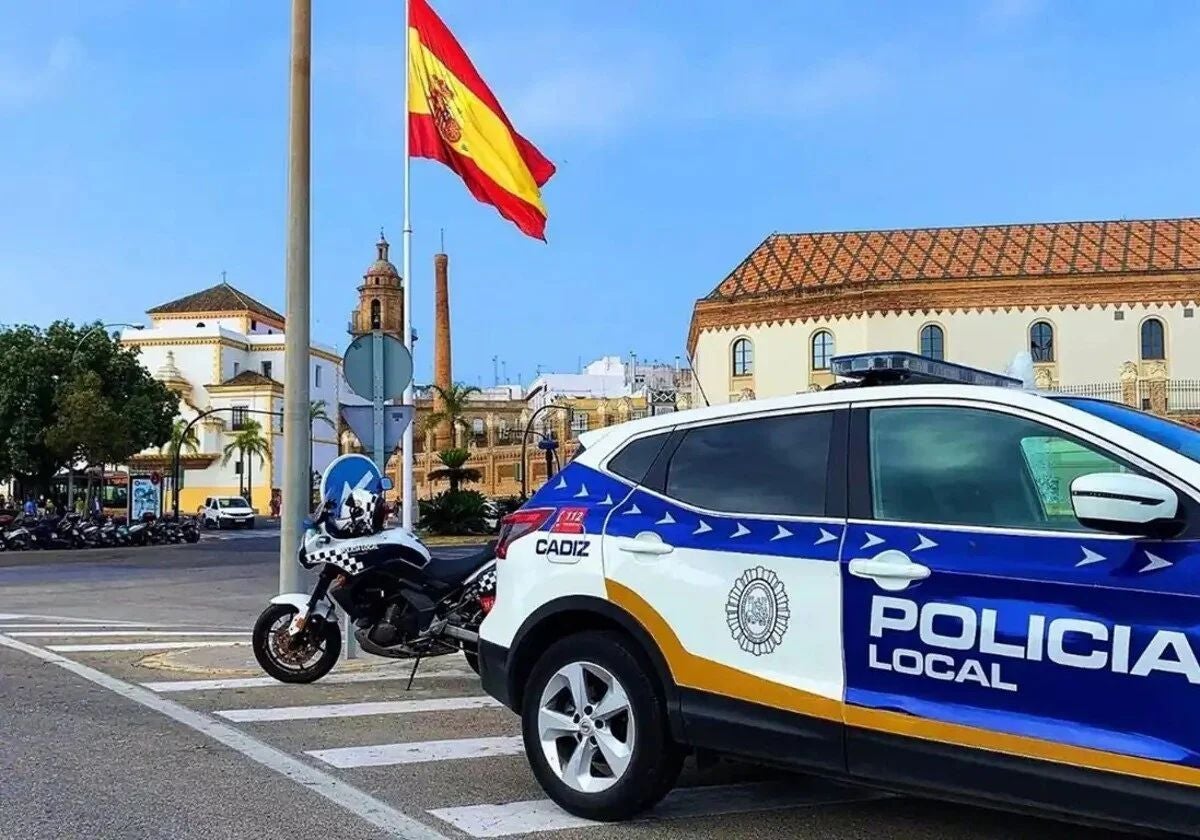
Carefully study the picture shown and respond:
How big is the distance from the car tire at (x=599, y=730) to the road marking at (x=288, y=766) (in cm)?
62

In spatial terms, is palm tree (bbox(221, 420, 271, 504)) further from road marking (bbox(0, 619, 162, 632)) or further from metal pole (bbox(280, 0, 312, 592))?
metal pole (bbox(280, 0, 312, 592))

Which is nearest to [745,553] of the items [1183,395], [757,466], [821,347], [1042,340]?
[757,466]

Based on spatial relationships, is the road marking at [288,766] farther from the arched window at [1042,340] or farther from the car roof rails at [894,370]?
the arched window at [1042,340]

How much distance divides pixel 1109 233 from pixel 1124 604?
5768 cm

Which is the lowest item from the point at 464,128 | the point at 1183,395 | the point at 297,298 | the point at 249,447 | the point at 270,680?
the point at 270,680

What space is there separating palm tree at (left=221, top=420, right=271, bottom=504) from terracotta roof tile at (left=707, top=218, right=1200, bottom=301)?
37.6 meters

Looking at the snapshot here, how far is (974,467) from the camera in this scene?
450cm

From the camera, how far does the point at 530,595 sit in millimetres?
5598

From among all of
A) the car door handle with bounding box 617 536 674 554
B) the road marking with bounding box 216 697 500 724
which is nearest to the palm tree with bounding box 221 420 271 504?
the road marking with bounding box 216 697 500 724

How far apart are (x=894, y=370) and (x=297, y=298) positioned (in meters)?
6.69

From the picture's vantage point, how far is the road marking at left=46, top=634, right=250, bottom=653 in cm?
1143

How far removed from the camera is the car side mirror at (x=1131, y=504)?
3.86m

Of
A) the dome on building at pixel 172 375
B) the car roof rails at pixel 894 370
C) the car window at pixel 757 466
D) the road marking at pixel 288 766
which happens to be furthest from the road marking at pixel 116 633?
the dome on building at pixel 172 375

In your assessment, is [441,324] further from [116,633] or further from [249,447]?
[116,633]
